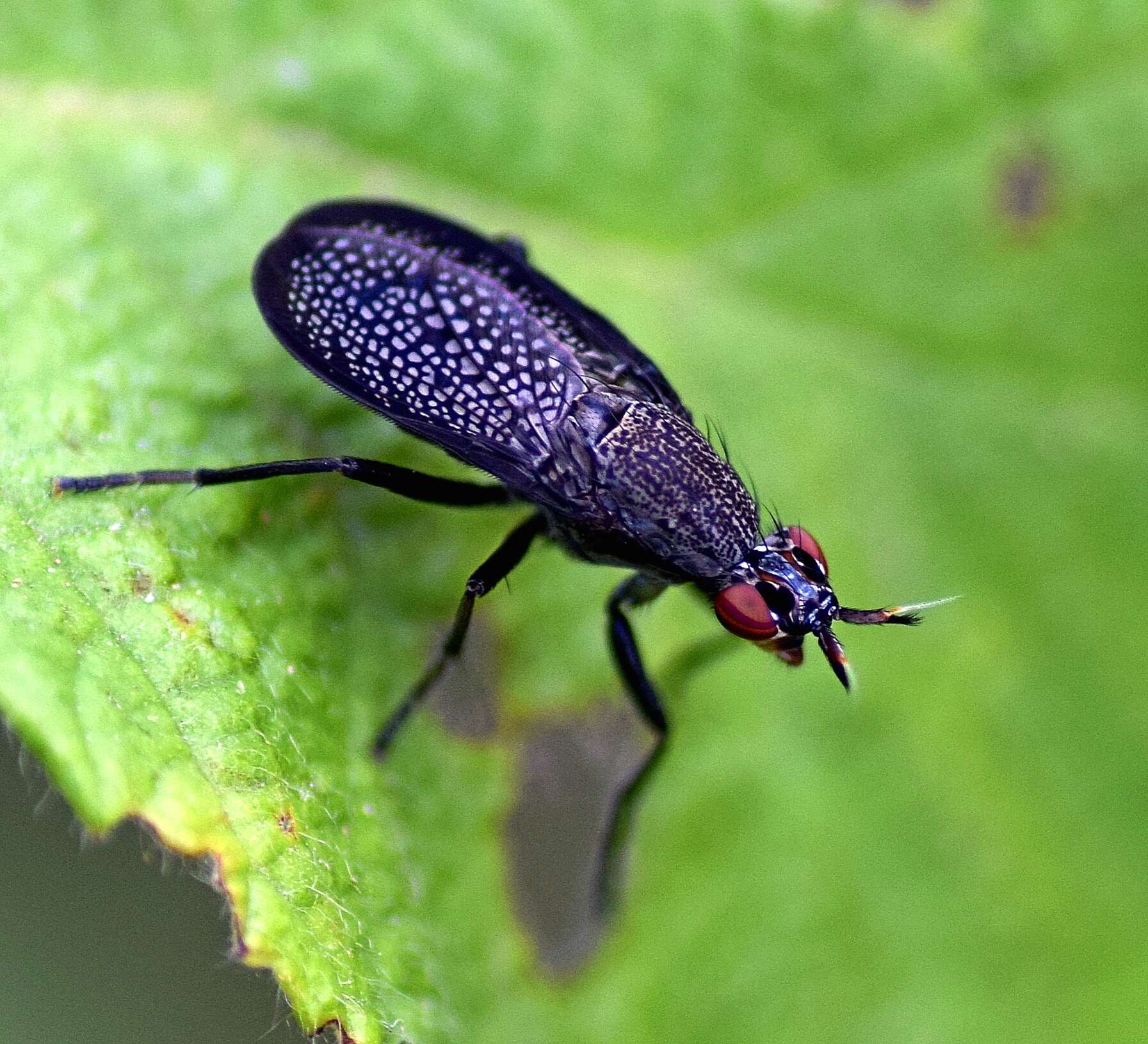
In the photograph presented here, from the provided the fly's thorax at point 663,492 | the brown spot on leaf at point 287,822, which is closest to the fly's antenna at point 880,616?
the fly's thorax at point 663,492

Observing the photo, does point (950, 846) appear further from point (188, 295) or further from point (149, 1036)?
point (188, 295)

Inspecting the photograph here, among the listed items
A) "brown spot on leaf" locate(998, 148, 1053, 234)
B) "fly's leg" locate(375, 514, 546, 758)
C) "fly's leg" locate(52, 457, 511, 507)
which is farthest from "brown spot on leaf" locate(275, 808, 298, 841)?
"brown spot on leaf" locate(998, 148, 1053, 234)

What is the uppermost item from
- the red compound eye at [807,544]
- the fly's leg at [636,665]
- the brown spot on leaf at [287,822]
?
the red compound eye at [807,544]

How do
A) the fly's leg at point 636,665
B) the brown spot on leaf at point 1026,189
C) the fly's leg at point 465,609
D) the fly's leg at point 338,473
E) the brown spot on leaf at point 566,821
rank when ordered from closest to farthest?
the fly's leg at point 338,473 < the fly's leg at point 465,609 < the fly's leg at point 636,665 < the brown spot on leaf at point 566,821 < the brown spot on leaf at point 1026,189

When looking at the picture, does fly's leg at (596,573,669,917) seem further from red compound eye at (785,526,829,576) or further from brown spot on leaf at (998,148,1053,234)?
brown spot on leaf at (998,148,1053,234)

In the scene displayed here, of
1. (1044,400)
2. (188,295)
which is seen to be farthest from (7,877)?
(1044,400)

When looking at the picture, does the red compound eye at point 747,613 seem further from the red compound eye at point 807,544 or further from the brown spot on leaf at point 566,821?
the brown spot on leaf at point 566,821
